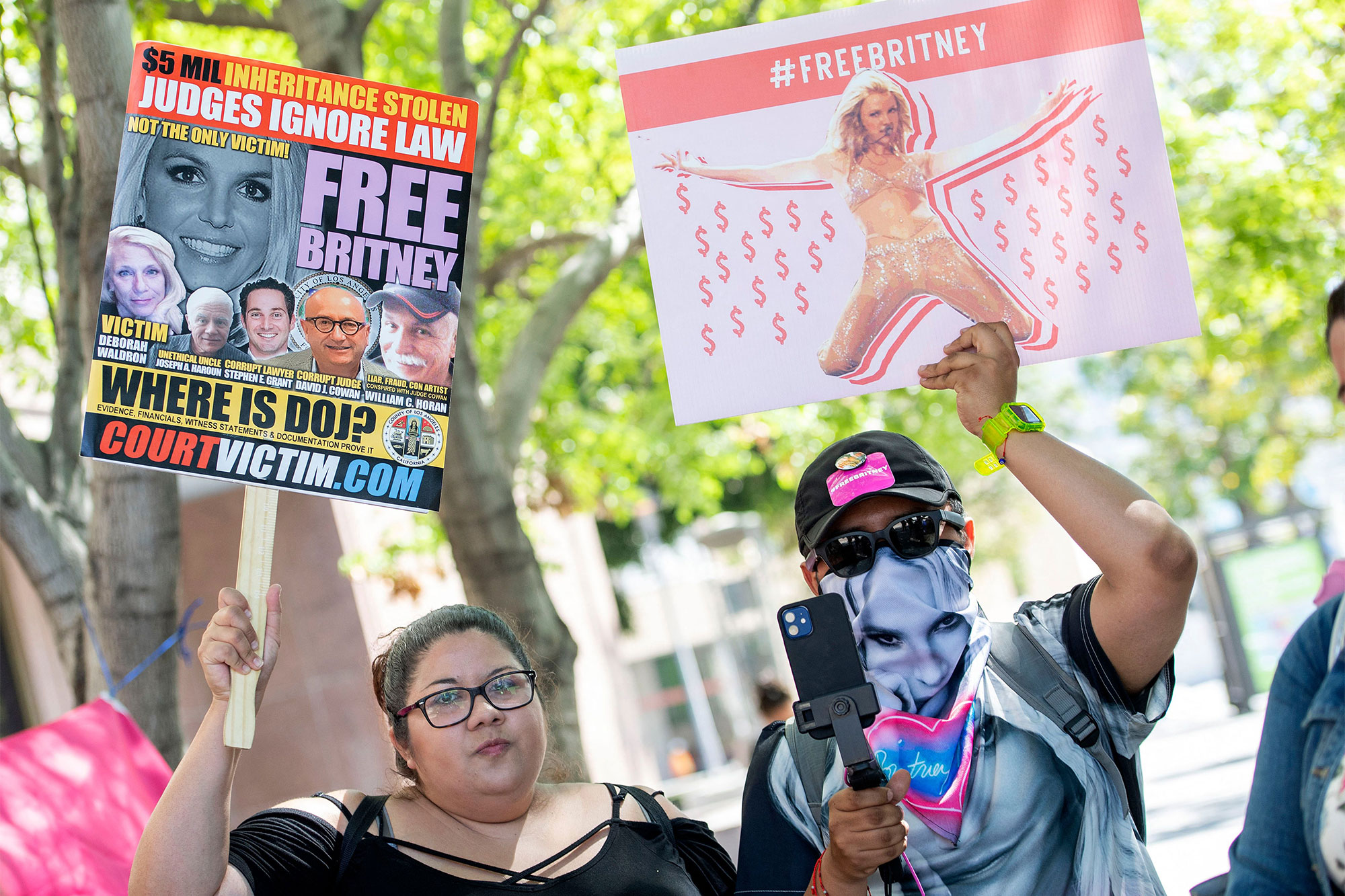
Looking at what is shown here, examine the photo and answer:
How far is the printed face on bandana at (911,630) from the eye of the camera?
230 cm

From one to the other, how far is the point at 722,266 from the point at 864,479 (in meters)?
0.66

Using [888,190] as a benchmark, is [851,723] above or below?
below

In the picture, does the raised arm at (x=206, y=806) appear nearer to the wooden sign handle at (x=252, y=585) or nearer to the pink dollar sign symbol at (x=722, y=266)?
the wooden sign handle at (x=252, y=585)

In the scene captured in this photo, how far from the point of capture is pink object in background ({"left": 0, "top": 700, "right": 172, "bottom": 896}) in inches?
128

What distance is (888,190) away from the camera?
275 centimetres

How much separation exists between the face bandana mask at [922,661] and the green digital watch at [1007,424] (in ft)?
0.75

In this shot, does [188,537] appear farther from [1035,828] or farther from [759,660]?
[759,660]

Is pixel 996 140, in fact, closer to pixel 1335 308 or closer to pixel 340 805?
pixel 1335 308

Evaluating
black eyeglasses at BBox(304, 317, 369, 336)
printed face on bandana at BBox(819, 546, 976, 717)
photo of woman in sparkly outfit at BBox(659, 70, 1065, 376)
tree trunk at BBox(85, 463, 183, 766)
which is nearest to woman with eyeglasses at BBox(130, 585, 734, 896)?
black eyeglasses at BBox(304, 317, 369, 336)

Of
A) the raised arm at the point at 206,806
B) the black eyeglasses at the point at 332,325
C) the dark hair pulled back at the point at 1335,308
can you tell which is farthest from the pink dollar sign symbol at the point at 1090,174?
the raised arm at the point at 206,806

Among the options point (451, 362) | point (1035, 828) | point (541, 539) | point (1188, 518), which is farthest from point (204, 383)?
point (1188, 518)

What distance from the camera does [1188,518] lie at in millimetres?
33312

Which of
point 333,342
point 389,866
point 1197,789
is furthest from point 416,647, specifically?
point 1197,789

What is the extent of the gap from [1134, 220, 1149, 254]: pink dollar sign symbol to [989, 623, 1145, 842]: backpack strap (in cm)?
93
